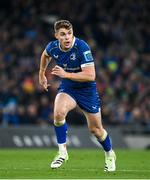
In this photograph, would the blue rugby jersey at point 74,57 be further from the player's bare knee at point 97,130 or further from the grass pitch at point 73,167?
the grass pitch at point 73,167

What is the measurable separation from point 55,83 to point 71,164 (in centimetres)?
1045

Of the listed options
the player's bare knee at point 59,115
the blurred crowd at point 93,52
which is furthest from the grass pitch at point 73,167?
the blurred crowd at point 93,52

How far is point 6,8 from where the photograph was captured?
30984 mm

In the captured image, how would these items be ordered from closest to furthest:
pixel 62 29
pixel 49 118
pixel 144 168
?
pixel 62 29 < pixel 144 168 < pixel 49 118

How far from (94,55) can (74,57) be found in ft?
49.1

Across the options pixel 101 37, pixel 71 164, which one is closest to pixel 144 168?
pixel 71 164

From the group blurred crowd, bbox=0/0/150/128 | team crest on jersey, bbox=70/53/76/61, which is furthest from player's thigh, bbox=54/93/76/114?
blurred crowd, bbox=0/0/150/128

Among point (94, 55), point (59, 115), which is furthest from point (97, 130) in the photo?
point (94, 55)

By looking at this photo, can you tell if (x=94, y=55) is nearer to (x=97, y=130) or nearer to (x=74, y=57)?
(x=97, y=130)

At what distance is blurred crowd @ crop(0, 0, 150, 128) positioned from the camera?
24.9 meters

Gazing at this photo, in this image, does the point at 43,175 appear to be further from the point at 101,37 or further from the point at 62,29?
the point at 101,37

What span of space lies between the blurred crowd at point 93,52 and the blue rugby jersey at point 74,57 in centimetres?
1050

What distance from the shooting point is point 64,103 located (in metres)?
13.4

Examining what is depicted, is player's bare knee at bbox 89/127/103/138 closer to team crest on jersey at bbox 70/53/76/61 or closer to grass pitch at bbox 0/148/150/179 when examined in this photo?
grass pitch at bbox 0/148/150/179
